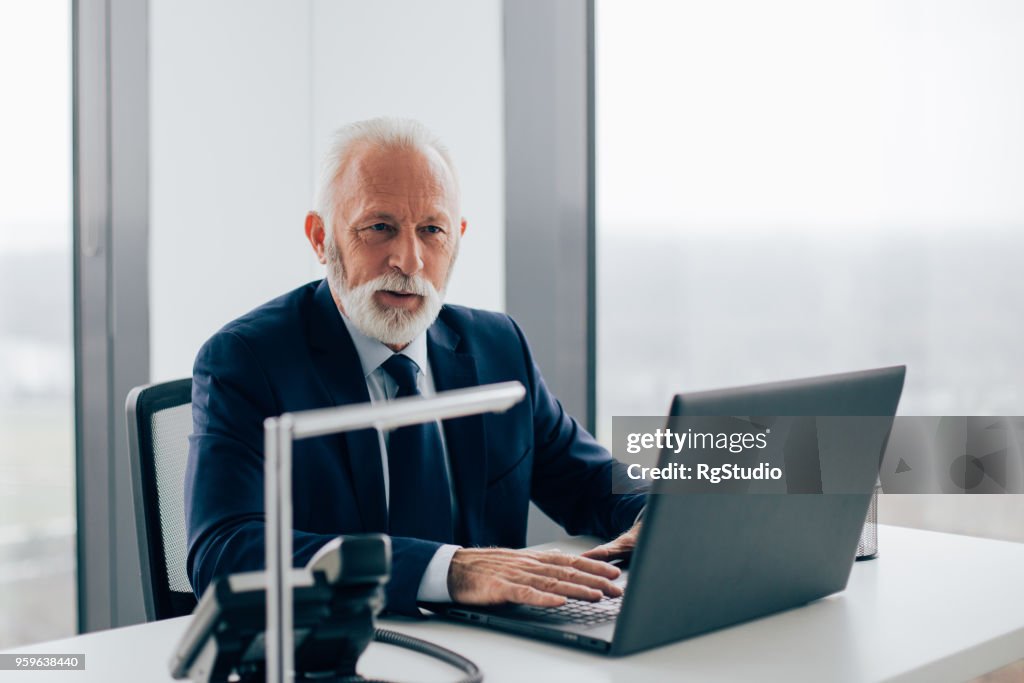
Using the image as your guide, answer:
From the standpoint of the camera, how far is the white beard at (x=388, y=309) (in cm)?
168

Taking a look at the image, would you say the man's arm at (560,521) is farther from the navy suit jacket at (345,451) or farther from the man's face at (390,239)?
the man's face at (390,239)

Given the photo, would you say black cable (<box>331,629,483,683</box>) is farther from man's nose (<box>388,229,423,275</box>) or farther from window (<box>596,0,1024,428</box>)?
window (<box>596,0,1024,428</box>)

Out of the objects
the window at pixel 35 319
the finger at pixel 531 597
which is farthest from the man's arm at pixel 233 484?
the window at pixel 35 319

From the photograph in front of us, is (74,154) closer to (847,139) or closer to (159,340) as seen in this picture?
(159,340)

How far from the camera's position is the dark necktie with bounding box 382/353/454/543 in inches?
63.0

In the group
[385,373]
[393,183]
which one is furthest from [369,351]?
[393,183]

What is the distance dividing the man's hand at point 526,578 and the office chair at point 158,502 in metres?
0.61


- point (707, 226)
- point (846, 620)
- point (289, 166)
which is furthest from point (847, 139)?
point (289, 166)

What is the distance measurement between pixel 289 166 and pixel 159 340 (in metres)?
0.72

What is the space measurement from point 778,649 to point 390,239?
0.88 metres

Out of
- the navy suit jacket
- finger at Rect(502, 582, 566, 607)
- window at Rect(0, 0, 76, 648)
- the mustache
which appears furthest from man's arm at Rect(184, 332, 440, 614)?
window at Rect(0, 0, 76, 648)

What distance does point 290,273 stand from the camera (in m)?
3.30

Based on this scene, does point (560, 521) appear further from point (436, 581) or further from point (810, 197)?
point (810, 197)

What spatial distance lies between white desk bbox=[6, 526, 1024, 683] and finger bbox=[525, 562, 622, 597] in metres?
0.09
